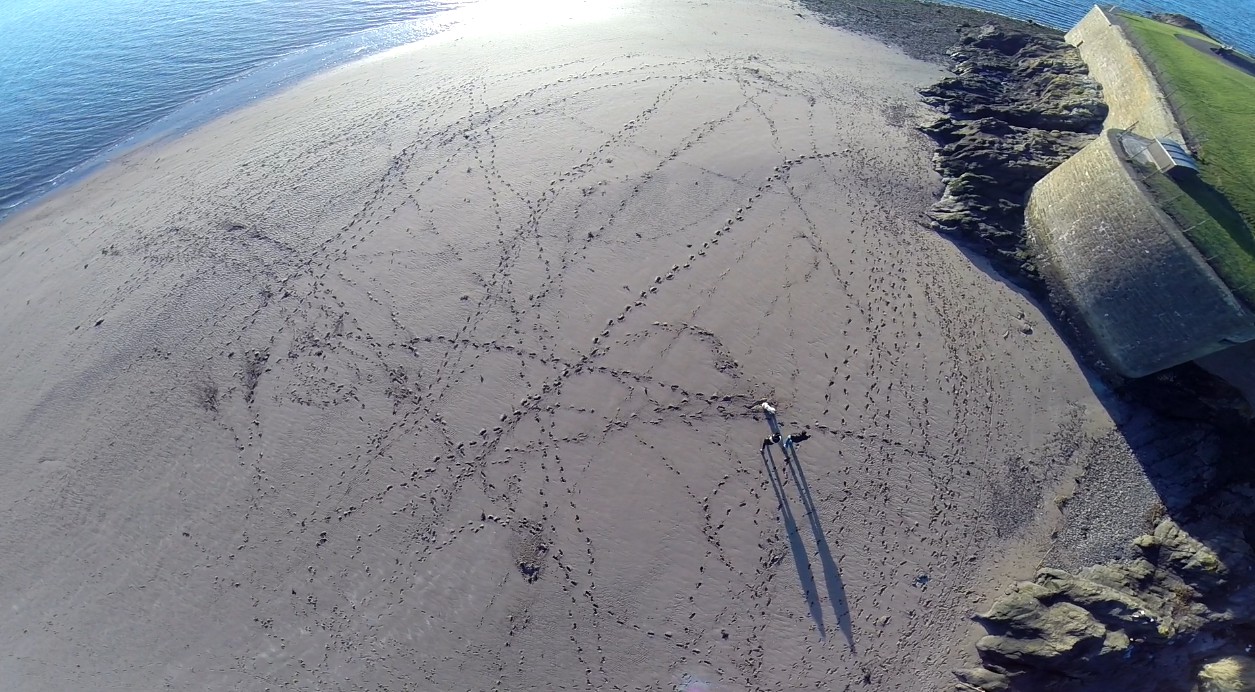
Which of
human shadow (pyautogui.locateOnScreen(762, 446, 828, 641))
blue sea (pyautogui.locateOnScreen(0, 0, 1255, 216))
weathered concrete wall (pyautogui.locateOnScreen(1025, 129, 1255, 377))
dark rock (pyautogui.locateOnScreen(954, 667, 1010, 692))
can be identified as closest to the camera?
dark rock (pyautogui.locateOnScreen(954, 667, 1010, 692))

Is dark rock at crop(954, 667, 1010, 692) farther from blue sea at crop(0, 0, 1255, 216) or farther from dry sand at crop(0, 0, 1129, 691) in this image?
blue sea at crop(0, 0, 1255, 216)

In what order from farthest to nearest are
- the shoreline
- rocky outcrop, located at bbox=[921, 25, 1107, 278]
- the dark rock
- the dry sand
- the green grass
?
the shoreline
rocky outcrop, located at bbox=[921, 25, 1107, 278]
the green grass
the dry sand
the dark rock

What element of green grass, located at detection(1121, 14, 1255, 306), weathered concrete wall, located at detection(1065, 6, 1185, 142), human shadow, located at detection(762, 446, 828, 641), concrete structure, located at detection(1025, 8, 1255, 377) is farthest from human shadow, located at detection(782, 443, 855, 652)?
weathered concrete wall, located at detection(1065, 6, 1185, 142)

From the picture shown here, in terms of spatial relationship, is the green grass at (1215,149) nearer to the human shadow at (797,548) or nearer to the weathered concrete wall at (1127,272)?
the weathered concrete wall at (1127,272)

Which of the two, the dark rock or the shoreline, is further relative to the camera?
the shoreline

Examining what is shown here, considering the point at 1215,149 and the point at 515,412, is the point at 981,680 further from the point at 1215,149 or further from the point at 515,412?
the point at 1215,149

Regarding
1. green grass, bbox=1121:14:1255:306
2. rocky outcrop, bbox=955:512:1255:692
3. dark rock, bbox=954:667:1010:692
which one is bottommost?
dark rock, bbox=954:667:1010:692

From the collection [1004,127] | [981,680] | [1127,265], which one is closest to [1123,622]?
[981,680]
